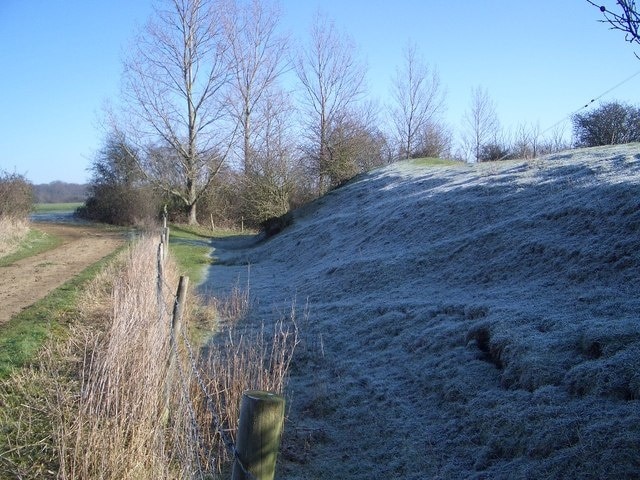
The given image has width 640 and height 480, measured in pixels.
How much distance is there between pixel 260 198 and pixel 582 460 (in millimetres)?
23647

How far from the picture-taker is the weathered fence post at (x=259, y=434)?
2023mm

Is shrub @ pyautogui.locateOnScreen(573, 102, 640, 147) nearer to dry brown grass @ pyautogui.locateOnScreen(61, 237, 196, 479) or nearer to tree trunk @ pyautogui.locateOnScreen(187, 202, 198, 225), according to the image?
tree trunk @ pyautogui.locateOnScreen(187, 202, 198, 225)

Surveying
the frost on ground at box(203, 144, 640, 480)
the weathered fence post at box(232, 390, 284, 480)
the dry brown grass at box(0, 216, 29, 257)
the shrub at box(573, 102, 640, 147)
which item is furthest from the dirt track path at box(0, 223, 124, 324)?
the shrub at box(573, 102, 640, 147)

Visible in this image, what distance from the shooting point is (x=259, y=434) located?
80.0 inches

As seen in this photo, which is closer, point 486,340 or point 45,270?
point 486,340

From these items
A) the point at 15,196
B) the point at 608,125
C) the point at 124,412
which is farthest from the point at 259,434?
the point at 608,125

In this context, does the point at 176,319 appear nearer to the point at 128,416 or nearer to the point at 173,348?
the point at 173,348

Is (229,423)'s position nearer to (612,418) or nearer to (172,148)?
(612,418)

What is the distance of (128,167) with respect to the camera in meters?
36.3

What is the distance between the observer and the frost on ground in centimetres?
420

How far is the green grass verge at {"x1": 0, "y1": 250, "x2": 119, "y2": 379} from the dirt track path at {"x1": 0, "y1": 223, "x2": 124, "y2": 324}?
0.98 ft

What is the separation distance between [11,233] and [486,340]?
18.7 meters

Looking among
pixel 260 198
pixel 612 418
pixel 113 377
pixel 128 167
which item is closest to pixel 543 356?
pixel 612 418

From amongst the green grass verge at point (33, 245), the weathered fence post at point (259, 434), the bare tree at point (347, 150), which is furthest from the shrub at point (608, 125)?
the weathered fence post at point (259, 434)
